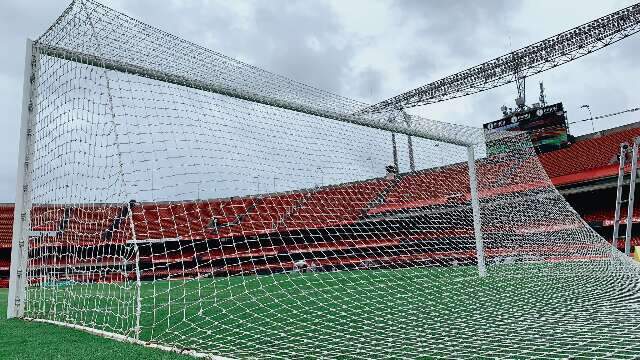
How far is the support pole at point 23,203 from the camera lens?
4.51m

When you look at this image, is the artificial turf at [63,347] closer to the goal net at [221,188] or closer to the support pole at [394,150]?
the goal net at [221,188]

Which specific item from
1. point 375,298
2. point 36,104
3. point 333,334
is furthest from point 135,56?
point 375,298

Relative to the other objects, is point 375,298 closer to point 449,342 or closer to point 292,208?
point 449,342

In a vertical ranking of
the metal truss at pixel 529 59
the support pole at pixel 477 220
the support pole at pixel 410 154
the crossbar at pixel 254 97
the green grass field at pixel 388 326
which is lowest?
the green grass field at pixel 388 326

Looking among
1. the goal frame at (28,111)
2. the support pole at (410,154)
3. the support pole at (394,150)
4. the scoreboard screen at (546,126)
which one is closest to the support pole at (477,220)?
the support pole at (410,154)

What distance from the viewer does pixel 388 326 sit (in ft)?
10.4

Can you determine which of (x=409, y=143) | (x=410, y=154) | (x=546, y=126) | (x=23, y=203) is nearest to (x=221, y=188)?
(x=23, y=203)

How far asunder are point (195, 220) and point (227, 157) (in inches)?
210

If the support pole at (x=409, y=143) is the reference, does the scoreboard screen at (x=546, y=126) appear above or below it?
above

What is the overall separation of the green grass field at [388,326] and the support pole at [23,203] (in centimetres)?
29

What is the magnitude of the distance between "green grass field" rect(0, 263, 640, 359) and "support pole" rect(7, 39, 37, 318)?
29 cm

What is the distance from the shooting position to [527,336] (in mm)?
2564

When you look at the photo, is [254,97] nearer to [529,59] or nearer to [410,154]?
[410,154]

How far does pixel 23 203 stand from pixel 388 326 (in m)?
3.64
